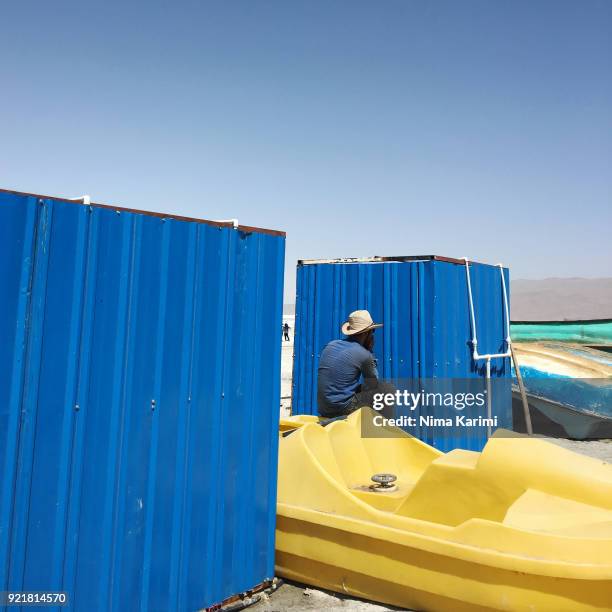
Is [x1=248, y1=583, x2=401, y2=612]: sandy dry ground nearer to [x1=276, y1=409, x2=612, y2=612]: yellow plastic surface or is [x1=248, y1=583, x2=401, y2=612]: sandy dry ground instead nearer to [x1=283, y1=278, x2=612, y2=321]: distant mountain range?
[x1=276, y1=409, x2=612, y2=612]: yellow plastic surface

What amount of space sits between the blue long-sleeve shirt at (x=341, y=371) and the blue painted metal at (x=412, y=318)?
59.1 inches

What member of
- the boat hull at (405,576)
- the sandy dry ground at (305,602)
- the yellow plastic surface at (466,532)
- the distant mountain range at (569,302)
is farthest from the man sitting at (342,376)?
the distant mountain range at (569,302)

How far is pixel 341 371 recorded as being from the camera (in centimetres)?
539

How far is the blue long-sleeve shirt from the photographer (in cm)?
538

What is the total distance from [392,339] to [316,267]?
4.68ft

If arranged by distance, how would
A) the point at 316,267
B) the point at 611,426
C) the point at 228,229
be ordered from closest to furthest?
the point at 228,229 < the point at 316,267 < the point at 611,426

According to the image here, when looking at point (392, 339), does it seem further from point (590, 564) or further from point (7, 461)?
point (7, 461)

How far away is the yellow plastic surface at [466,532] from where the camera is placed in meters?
3.04

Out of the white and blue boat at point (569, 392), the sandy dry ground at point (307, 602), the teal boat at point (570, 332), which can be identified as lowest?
the sandy dry ground at point (307, 602)

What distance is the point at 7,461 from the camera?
8.77 ft

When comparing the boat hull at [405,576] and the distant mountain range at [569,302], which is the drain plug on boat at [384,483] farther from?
the distant mountain range at [569,302]

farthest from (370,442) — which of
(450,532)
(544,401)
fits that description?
(544,401)

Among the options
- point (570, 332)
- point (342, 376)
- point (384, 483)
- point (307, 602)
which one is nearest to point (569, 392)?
point (570, 332)

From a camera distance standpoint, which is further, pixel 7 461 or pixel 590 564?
pixel 590 564
